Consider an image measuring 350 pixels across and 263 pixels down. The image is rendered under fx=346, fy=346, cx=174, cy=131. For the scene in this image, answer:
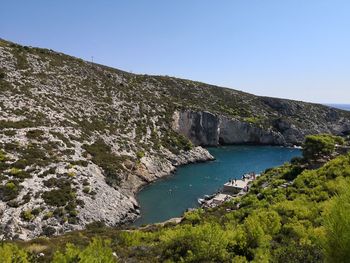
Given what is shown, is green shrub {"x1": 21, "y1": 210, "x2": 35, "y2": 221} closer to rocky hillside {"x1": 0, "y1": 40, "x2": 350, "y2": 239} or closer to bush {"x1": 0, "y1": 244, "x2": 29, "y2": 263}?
rocky hillside {"x1": 0, "y1": 40, "x2": 350, "y2": 239}

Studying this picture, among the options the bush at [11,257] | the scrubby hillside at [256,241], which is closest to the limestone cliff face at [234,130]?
the scrubby hillside at [256,241]

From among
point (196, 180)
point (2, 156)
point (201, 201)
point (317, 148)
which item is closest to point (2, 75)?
point (2, 156)

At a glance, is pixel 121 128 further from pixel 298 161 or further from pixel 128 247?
pixel 128 247

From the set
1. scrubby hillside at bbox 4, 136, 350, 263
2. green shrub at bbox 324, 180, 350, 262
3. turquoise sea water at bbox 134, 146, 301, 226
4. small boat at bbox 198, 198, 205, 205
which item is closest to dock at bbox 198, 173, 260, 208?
small boat at bbox 198, 198, 205, 205

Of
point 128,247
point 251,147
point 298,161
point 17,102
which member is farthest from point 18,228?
point 251,147

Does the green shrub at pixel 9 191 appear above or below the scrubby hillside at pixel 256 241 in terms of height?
below

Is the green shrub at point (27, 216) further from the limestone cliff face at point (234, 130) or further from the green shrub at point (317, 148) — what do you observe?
the limestone cliff face at point (234, 130)
